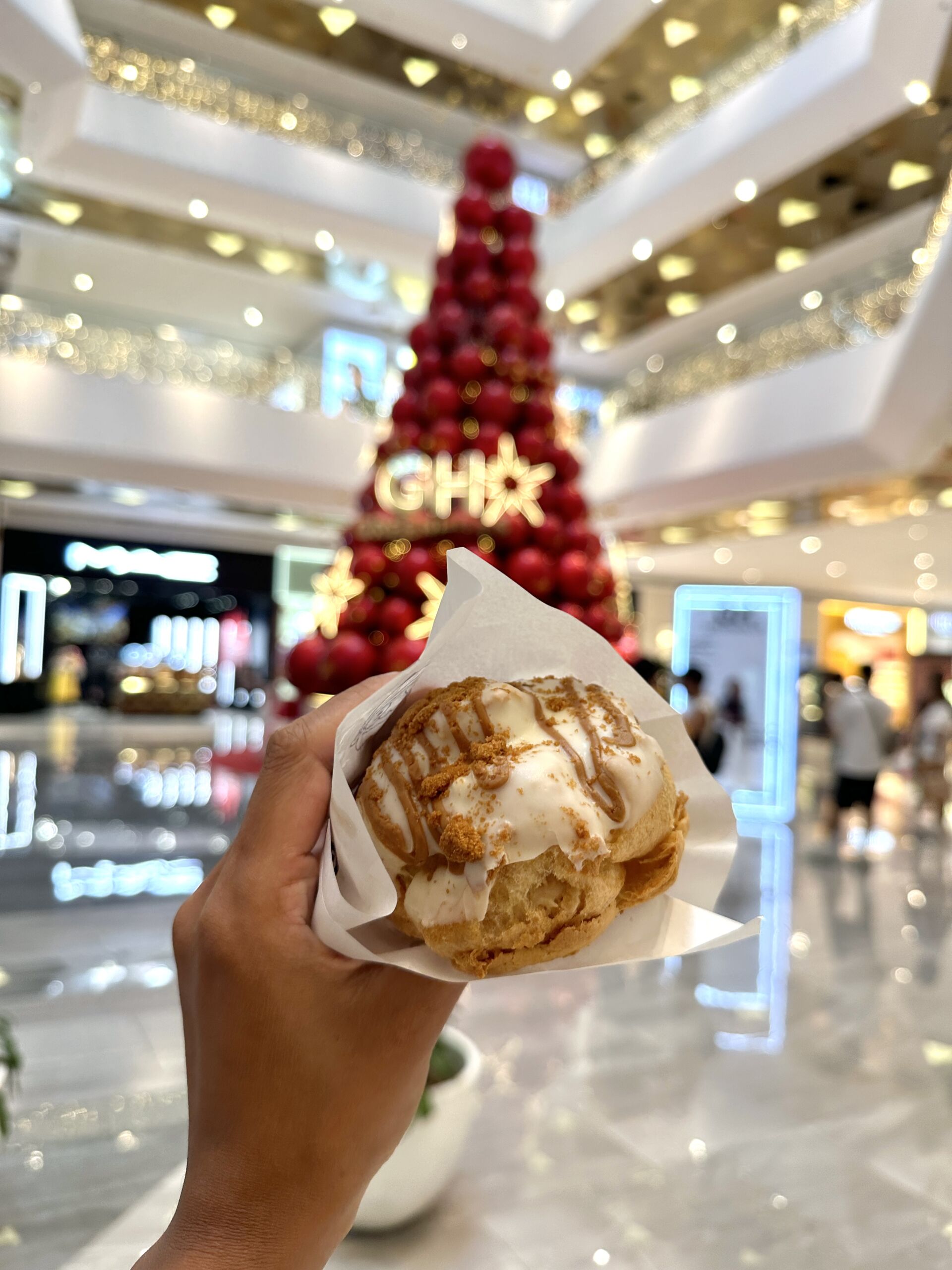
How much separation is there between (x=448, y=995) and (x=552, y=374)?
2.35 m

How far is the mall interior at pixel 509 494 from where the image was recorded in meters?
2.49

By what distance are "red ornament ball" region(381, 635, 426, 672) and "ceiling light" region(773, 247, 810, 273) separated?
11.1 meters

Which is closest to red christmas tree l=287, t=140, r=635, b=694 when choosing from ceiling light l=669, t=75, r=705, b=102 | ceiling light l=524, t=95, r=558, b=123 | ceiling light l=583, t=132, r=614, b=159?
ceiling light l=669, t=75, r=705, b=102

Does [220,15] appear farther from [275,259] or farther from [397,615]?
[397,615]

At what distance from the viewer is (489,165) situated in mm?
3031

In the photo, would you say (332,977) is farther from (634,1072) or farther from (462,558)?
(634,1072)

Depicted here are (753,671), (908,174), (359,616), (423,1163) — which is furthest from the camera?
(908,174)

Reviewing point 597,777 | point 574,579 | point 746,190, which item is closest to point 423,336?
point 574,579

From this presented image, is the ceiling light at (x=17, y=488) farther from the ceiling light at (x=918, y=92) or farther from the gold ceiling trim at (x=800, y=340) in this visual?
the ceiling light at (x=918, y=92)

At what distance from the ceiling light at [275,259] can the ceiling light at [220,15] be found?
2.51m

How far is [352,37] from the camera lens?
11.1 m

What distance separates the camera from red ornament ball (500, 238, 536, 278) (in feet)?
9.52

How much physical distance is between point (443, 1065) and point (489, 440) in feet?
5.86

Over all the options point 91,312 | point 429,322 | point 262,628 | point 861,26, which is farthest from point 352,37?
point 262,628
